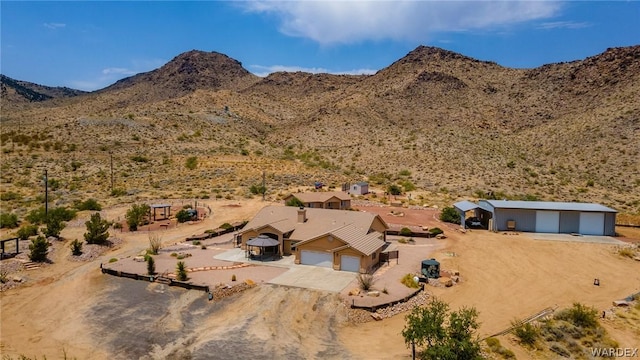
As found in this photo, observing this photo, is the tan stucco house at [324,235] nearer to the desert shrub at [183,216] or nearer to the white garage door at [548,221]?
the desert shrub at [183,216]

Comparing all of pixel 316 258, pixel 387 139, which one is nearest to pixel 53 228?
pixel 316 258

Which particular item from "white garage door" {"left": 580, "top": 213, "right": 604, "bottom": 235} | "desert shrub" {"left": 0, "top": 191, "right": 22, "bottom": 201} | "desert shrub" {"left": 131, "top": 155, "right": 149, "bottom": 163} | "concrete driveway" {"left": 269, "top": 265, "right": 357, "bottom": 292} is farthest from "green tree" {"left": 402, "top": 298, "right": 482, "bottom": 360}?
"desert shrub" {"left": 131, "top": 155, "right": 149, "bottom": 163}

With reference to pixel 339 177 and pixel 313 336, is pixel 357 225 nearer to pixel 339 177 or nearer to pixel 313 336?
pixel 313 336

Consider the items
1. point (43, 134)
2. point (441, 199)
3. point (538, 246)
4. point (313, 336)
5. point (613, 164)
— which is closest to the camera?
point (313, 336)

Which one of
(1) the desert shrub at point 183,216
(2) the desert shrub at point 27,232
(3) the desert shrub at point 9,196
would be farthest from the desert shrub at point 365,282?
(3) the desert shrub at point 9,196

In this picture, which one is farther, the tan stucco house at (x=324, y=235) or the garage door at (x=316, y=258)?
the garage door at (x=316, y=258)

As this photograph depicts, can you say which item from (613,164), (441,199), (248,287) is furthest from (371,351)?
(613,164)

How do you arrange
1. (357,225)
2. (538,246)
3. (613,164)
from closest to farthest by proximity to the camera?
(357,225) < (538,246) < (613,164)
